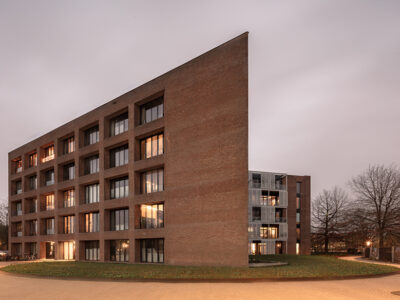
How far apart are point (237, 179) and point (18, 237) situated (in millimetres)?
39777

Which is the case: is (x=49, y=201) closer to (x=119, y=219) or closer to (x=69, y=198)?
(x=69, y=198)

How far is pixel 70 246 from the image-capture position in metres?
39.5

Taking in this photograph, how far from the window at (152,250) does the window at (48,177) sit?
19708 mm

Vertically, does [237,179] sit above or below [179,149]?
below

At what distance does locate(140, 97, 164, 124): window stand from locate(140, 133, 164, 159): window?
5.80 feet

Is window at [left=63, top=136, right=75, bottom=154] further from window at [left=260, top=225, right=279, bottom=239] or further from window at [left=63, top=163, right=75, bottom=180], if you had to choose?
window at [left=260, top=225, right=279, bottom=239]

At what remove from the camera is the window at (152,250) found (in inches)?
1133

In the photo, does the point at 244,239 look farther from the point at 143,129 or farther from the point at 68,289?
the point at 143,129

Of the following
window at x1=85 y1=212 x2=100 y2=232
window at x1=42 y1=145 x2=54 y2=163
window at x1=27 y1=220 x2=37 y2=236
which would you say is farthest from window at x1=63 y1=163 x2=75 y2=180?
window at x1=27 y1=220 x2=37 y2=236

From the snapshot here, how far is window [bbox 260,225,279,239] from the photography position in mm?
53469

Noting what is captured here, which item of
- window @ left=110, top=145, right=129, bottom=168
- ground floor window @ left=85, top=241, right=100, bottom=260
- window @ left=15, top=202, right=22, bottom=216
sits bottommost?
ground floor window @ left=85, top=241, right=100, bottom=260

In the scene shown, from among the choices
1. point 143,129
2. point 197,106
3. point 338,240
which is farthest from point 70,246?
point 338,240

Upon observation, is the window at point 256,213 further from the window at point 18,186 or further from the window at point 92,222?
the window at point 18,186

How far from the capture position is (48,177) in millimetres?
45188
